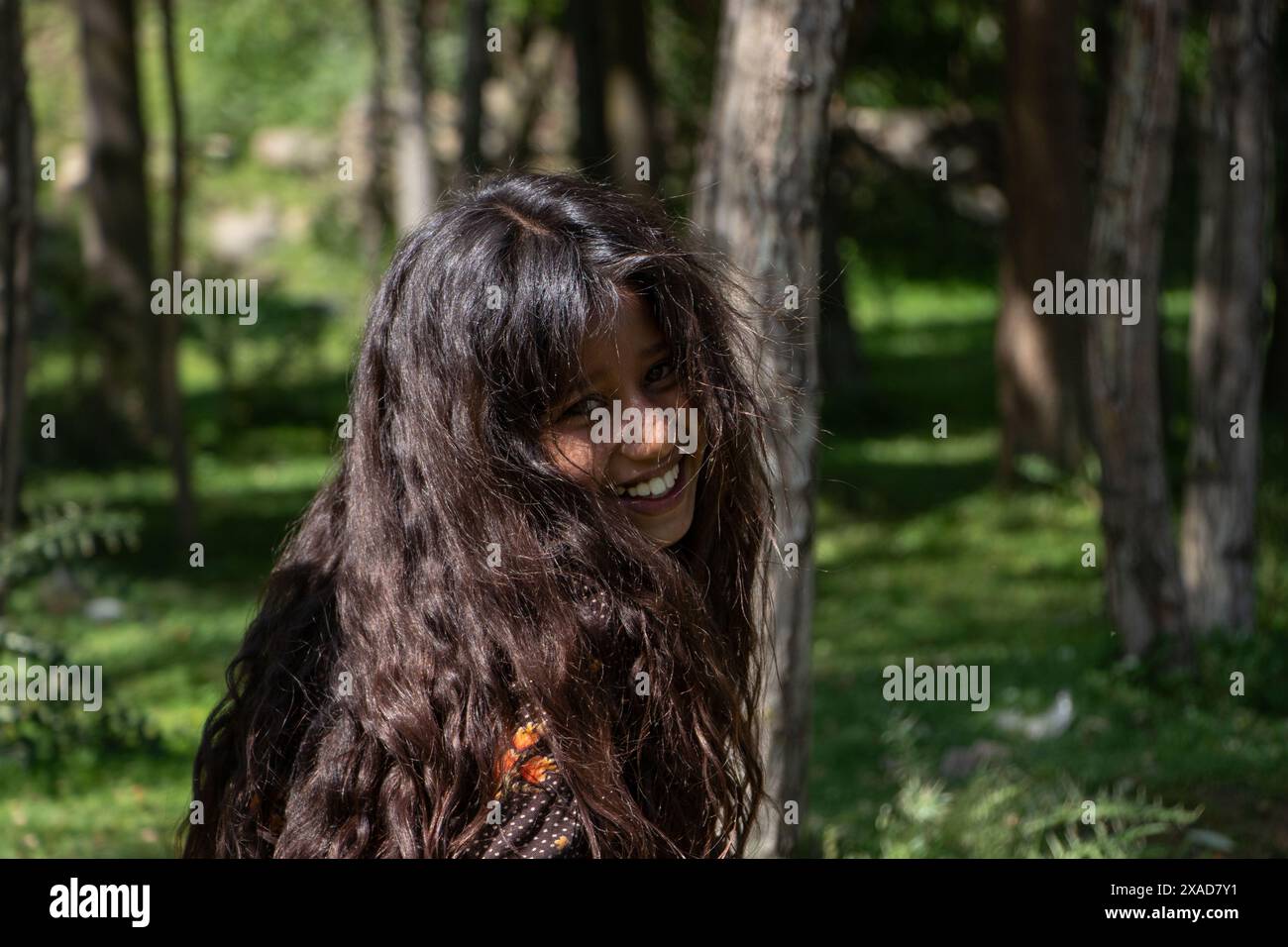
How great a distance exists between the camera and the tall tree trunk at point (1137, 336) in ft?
18.2

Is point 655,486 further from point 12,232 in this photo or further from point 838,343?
point 838,343

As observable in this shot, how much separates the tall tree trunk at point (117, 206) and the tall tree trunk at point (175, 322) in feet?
9.10

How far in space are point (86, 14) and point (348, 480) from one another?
10.3 metres

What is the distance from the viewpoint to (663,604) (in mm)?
1989

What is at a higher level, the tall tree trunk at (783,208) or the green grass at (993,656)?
the tall tree trunk at (783,208)

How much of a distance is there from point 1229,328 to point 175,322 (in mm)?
5611

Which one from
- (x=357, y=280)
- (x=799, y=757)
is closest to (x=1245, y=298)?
(x=799, y=757)

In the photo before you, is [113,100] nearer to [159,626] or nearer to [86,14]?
[86,14]

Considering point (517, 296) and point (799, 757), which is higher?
point (517, 296)

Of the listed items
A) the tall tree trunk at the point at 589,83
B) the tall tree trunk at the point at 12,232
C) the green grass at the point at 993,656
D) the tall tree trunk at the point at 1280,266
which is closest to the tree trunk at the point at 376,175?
the tall tree trunk at the point at 589,83

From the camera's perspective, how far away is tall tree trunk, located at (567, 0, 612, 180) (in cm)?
1045

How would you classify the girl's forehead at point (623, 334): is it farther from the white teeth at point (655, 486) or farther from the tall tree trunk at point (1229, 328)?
the tall tree trunk at point (1229, 328)

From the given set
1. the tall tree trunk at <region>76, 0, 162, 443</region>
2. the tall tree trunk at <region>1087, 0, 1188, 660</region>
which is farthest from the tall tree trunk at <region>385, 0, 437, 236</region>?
the tall tree trunk at <region>1087, 0, 1188, 660</region>

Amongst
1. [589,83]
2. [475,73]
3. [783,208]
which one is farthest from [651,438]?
[589,83]
